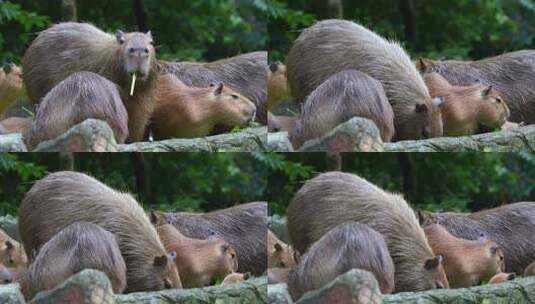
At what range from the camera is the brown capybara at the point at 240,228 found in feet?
48.7

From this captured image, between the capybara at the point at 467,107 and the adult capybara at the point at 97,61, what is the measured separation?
2.54 m

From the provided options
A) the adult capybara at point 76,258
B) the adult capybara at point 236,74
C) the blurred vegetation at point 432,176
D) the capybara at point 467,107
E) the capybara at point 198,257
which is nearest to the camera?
the adult capybara at point 76,258

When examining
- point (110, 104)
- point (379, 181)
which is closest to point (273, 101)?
point (379, 181)

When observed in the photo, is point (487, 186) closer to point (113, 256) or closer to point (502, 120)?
point (502, 120)

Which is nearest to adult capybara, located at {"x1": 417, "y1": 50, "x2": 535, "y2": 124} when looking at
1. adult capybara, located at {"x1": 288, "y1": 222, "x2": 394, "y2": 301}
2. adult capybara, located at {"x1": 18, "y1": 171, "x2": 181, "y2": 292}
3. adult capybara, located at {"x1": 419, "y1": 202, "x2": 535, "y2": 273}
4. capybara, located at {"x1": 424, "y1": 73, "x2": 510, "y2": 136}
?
capybara, located at {"x1": 424, "y1": 73, "x2": 510, "y2": 136}

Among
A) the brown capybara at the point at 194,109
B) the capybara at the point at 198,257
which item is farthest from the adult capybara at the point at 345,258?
the brown capybara at the point at 194,109

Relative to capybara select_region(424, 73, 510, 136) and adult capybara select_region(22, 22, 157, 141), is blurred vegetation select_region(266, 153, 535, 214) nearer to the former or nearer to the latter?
capybara select_region(424, 73, 510, 136)

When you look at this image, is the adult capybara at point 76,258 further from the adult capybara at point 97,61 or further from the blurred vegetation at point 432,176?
the blurred vegetation at point 432,176

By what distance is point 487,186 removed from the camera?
16.3m

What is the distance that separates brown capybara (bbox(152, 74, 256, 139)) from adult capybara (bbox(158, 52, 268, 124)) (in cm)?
30

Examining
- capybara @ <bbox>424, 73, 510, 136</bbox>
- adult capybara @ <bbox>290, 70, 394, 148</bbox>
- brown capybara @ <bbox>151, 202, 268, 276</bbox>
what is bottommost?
brown capybara @ <bbox>151, 202, 268, 276</bbox>

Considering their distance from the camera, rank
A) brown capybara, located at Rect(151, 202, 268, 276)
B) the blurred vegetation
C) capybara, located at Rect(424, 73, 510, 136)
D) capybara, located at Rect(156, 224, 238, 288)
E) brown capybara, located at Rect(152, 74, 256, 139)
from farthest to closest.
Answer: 1. capybara, located at Rect(424, 73, 510, 136)
2. brown capybara, located at Rect(152, 74, 256, 139)
3. brown capybara, located at Rect(151, 202, 268, 276)
4. the blurred vegetation
5. capybara, located at Rect(156, 224, 238, 288)

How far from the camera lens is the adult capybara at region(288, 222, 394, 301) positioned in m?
13.9

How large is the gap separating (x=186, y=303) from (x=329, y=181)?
4.92 ft
